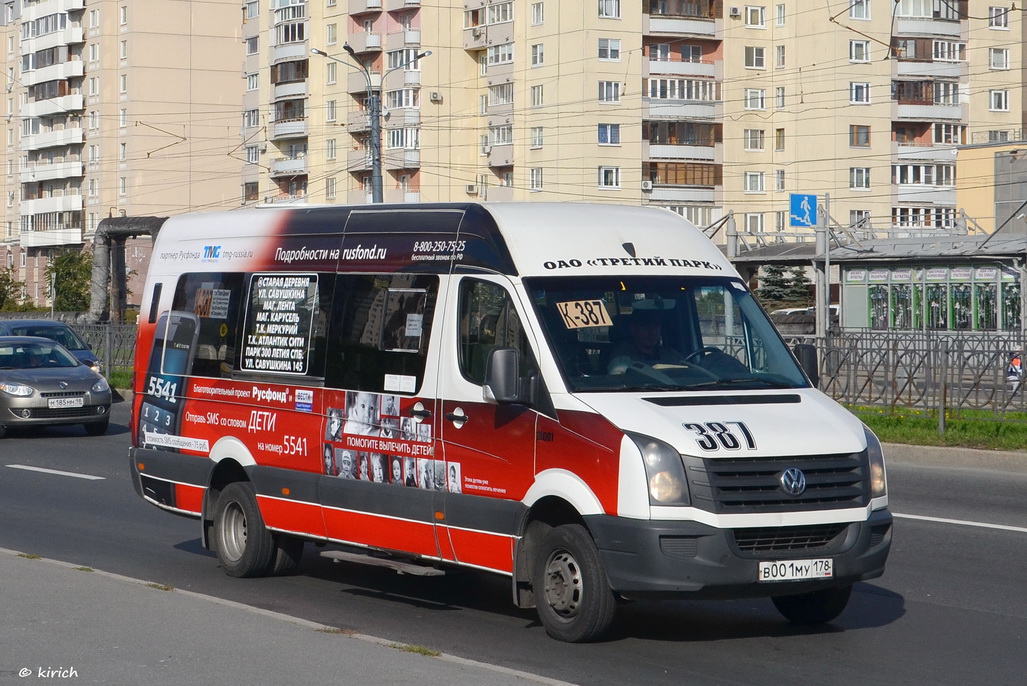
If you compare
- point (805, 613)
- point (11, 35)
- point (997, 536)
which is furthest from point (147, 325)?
point (11, 35)

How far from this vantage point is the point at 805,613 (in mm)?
7781

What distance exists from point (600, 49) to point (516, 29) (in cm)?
474

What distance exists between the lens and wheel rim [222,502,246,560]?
372 inches

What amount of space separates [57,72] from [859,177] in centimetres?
5441

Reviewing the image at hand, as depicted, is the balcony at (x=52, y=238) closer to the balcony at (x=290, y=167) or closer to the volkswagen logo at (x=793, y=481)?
the balcony at (x=290, y=167)

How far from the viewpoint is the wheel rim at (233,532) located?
31.0 ft

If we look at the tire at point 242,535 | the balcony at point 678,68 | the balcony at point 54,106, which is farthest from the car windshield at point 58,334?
the balcony at point 54,106

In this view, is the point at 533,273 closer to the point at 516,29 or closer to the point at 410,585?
the point at 410,585

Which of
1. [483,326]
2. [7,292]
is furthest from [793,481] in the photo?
[7,292]

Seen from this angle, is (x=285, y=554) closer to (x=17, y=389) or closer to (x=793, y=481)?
(x=793, y=481)

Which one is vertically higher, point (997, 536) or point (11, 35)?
point (11, 35)

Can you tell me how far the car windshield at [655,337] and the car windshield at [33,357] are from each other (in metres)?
15.4

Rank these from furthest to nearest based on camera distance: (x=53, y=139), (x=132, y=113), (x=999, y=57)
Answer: (x=53, y=139)
(x=132, y=113)
(x=999, y=57)

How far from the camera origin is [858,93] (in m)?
76.7
